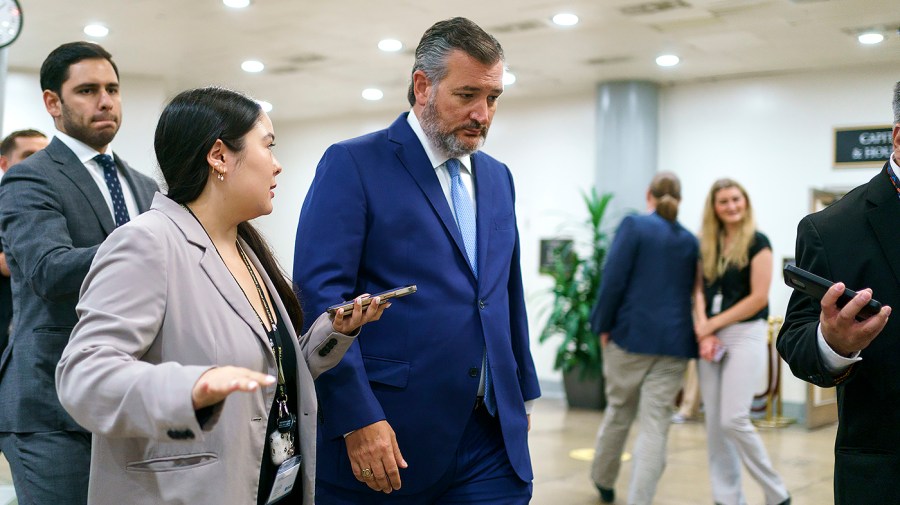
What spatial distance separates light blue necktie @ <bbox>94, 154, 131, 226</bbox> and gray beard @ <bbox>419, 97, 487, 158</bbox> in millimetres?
881

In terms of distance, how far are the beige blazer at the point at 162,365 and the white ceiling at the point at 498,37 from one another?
223 inches

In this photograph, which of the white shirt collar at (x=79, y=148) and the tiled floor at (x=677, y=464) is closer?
the white shirt collar at (x=79, y=148)

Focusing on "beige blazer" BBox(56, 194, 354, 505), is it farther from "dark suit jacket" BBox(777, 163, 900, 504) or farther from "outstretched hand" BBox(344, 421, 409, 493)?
"dark suit jacket" BBox(777, 163, 900, 504)

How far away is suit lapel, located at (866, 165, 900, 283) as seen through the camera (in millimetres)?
1957

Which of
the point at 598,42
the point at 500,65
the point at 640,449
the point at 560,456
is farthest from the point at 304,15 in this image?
the point at 500,65

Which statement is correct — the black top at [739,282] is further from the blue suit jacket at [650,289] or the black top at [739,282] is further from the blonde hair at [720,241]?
the blue suit jacket at [650,289]

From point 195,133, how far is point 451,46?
0.77 m

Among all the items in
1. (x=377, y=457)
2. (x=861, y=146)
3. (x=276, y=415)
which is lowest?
(x=377, y=457)

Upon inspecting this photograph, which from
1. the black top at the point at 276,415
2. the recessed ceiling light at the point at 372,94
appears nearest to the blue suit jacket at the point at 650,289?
the black top at the point at 276,415

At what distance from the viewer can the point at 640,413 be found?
15.9 ft

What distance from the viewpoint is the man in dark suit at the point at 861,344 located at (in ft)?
6.22

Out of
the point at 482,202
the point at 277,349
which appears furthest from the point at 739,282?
the point at 277,349

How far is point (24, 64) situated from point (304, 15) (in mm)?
4258

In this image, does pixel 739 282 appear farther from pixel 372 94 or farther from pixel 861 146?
pixel 372 94
